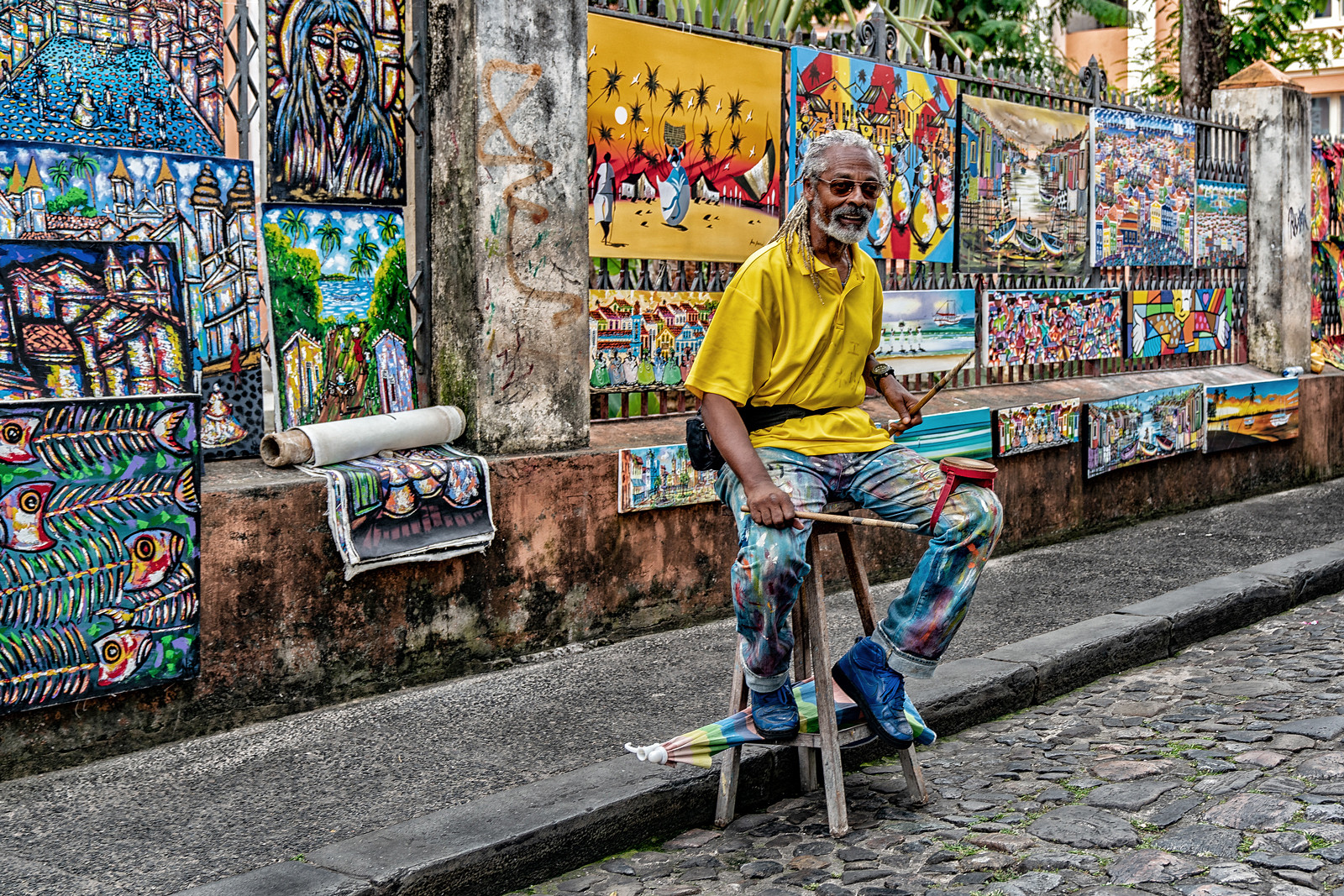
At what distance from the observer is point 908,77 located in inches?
292

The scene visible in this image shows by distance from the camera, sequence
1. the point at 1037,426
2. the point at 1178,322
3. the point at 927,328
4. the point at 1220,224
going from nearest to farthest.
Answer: the point at 927,328
the point at 1037,426
the point at 1178,322
the point at 1220,224

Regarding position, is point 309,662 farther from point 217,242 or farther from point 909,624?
point 909,624

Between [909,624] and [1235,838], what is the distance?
1023mm

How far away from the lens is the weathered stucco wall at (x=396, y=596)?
4.34 m

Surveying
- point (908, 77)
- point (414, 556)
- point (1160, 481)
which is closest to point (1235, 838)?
point (414, 556)

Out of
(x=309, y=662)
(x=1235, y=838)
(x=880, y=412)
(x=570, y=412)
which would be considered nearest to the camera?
(x=1235, y=838)

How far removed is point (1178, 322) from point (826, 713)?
23.2 ft

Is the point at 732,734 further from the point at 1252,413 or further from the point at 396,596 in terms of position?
the point at 1252,413

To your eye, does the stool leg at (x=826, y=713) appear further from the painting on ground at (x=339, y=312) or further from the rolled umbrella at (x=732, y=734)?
the painting on ground at (x=339, y=312)

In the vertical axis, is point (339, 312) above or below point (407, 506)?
above

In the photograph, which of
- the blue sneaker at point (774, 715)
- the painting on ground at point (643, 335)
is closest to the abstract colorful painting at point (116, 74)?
the painting on ground at point (643, 335)

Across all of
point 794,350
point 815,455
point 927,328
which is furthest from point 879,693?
point 927,328

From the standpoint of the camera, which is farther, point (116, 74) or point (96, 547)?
point (116, 74)

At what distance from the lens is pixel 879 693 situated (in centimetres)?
384
